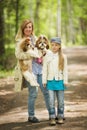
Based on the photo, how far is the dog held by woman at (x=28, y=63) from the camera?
9.52m

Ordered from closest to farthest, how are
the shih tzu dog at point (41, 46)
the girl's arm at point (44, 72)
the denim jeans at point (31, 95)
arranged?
the girl's arm at point (44, 72) → the shih tzu dog at point (41, 46) → the denim jeans at point (31, 95)

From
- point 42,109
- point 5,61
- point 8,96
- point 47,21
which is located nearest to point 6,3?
point 5,61

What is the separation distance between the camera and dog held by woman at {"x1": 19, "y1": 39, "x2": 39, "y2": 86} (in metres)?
9.52

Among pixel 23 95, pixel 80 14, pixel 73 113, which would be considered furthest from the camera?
pixel 80 14

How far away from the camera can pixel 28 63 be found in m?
9.64

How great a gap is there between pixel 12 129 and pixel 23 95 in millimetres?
4789

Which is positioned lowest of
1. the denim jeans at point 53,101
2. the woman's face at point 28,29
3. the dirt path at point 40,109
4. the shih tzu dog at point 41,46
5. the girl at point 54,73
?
the dirt path at point 40,109

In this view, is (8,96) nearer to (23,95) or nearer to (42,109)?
(23,95)

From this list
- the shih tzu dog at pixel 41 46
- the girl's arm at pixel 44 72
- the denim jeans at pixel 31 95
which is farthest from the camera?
the denim jeans at pixel 31 95

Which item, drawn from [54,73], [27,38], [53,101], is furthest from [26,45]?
[53,101]

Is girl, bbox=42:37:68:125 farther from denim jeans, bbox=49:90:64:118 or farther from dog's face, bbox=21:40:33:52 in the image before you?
dog's face, bbox=21:40:33:52

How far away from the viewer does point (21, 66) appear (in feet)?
31.8

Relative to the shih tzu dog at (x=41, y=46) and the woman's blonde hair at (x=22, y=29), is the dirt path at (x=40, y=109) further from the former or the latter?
the woman's blonde hair at (x=22, y=29)

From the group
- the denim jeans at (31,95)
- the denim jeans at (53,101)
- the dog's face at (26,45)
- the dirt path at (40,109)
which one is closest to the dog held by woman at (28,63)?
the dog's face at (26,45)
